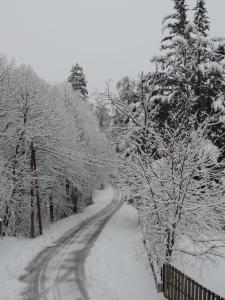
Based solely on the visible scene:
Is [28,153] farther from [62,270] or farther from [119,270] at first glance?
[119,270]

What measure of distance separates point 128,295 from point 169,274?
1.91 metres

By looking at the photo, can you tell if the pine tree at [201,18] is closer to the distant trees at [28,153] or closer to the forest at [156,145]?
the forest at [156,145]

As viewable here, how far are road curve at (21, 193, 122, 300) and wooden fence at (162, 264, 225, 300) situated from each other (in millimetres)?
3150

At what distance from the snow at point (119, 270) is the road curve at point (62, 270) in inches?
18.7

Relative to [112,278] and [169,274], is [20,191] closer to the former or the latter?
[112,278]

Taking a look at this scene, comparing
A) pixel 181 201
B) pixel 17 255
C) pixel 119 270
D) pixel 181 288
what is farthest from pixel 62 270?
pixel 181 201

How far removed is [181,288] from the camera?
13.7 meters

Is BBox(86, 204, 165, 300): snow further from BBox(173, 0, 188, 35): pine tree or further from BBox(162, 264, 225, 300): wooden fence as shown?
BBox(173, 0, 188, 35): pine tree

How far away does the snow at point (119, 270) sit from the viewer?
15.6 meters

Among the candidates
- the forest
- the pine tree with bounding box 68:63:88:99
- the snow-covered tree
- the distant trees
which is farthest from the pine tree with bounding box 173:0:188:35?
the pine tree with bounding box 68:63:88:99

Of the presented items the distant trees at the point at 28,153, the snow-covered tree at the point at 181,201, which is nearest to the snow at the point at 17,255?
the distant trees at the point at 28,153

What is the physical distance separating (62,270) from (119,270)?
2.70m

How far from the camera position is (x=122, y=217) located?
40.9 m

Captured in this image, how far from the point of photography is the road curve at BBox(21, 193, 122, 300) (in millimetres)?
15648
